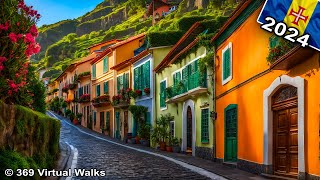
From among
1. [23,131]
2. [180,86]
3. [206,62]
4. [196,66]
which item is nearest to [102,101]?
[180,86]

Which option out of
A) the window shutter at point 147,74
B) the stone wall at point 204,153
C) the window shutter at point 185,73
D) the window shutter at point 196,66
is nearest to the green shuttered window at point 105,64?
the window shutter at point 147,74

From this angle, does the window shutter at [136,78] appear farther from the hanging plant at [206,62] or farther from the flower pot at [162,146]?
the hanging plant at [206,62]

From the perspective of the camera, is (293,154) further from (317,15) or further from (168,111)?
(168,111)

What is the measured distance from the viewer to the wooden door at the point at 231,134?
56.3 ft

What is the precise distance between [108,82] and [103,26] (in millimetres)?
124959

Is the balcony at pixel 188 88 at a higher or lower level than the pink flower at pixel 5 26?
lower

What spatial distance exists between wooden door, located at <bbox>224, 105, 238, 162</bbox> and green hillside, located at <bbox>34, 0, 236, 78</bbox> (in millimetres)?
58280

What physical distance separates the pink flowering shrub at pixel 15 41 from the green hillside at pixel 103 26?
2601 inches

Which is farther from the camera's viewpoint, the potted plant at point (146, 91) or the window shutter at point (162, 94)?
the potted plant at point (146, 91)

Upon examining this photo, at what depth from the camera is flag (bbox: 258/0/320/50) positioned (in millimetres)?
10383

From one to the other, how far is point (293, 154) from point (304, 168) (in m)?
1.23

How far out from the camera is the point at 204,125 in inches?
854

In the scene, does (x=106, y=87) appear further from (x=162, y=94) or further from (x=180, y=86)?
(x=180, y=86)

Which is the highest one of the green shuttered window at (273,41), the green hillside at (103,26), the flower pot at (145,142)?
the green hillside at (103,26)
